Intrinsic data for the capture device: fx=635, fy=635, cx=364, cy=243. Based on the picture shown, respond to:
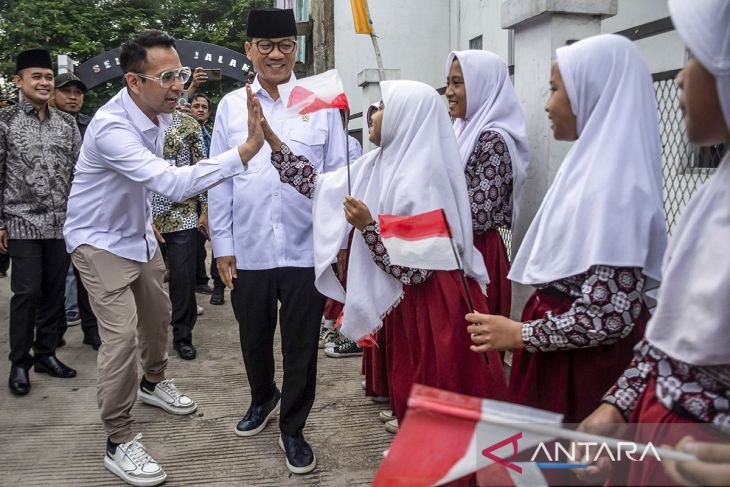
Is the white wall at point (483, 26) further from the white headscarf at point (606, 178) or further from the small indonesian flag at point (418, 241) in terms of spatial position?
the white headscarf at point (606, 178)

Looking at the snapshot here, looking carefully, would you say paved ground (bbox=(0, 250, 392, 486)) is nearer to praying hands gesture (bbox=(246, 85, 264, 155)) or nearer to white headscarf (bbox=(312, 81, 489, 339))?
white headscarf (bbox=(312, 81, 489, 339))

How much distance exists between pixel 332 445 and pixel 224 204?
4.63ft

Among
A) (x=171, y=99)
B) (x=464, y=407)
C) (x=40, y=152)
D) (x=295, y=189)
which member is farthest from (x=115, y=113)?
(x=464, y=407)

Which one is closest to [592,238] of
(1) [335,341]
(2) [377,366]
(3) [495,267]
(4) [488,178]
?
(4) [488,178]

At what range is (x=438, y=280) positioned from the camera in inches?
97.7

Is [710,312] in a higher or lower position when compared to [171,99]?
lower

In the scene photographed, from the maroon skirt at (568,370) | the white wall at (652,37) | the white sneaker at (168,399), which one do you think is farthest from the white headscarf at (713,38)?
the white sneaker at (168,399)

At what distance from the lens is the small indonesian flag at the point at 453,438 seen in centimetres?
113

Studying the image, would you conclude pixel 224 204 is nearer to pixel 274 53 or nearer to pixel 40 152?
pixel 274 53

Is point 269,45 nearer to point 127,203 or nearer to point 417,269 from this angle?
point 127,203

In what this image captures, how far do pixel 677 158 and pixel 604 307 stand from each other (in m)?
3.19

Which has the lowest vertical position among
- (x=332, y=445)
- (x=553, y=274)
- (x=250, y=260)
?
(x=332, y=445)

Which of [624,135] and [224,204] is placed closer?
[624,135]

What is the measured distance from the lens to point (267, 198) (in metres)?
3.15
